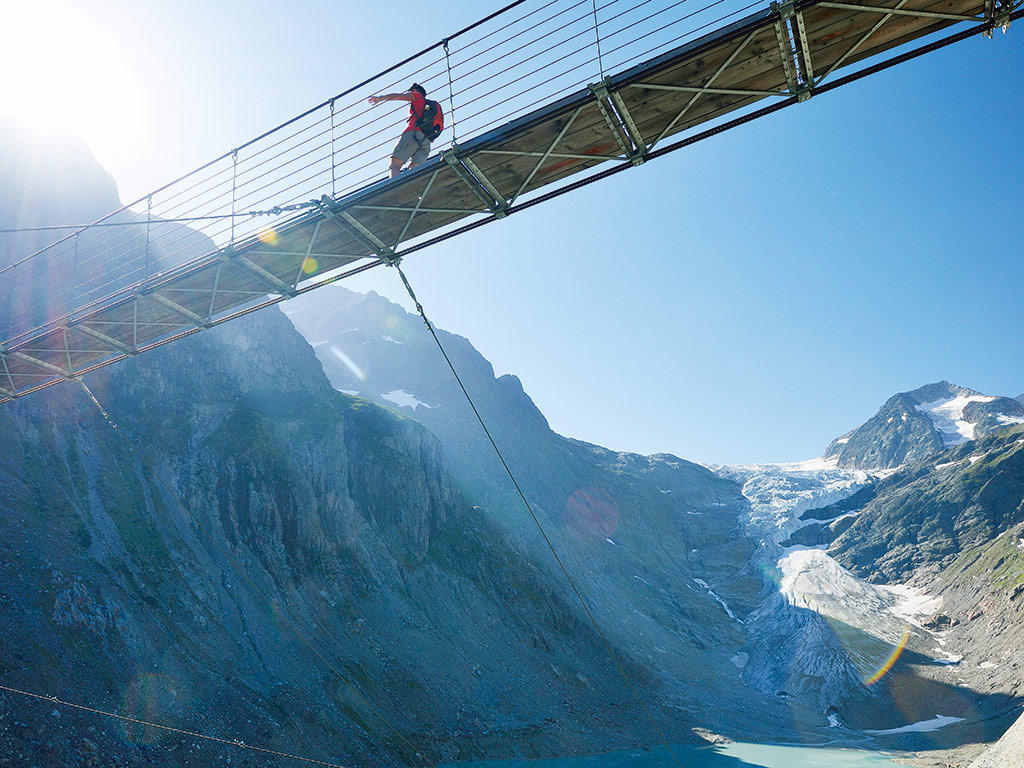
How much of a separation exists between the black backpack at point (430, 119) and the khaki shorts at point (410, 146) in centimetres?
13

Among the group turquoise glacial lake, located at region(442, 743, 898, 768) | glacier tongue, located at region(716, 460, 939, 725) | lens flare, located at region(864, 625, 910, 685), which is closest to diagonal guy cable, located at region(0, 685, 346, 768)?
turquoise glacial lake, located at region(442, 743, 898, 768)

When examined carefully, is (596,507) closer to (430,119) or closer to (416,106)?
(430,119)

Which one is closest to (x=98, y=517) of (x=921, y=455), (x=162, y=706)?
(x=162, y=706)

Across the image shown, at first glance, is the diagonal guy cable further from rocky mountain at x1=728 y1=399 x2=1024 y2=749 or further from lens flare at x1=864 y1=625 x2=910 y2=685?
lens flare at x1=864 y1=625 x2=910 y2=685

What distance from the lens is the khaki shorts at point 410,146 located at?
12.4m

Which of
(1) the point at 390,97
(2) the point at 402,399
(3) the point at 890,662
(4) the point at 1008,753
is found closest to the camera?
(1) the point at 390,97

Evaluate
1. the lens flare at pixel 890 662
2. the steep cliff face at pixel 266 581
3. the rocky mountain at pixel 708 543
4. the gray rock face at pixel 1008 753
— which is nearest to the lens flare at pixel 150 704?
the steep cliff face at pixel 266 581

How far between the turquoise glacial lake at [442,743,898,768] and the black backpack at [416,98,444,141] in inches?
1638

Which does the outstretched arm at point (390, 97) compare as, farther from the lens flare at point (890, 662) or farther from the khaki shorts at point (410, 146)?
the lens flare at point (890, 662)

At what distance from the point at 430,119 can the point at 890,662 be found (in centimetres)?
11236

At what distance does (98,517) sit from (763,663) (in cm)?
9283

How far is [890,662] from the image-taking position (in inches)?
3711

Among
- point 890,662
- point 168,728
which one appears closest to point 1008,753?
point 168,728

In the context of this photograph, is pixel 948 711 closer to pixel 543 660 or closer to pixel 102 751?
pixel 543 660
